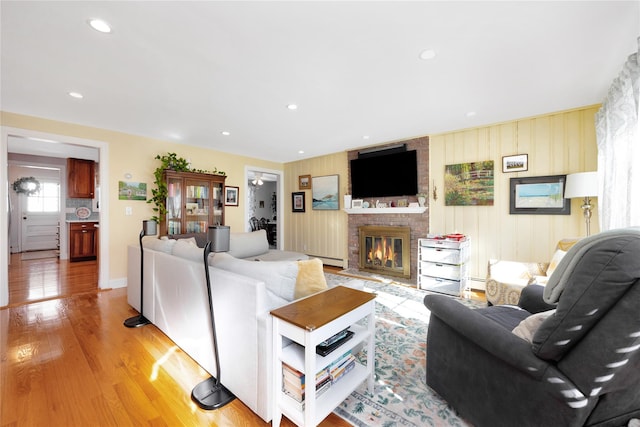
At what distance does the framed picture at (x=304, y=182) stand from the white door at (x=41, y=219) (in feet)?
22.6

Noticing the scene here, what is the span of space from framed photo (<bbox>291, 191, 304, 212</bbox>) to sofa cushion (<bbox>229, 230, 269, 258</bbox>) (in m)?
1.90

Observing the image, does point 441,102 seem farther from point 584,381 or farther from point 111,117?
point 111,117

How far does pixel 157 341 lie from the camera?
231 cm

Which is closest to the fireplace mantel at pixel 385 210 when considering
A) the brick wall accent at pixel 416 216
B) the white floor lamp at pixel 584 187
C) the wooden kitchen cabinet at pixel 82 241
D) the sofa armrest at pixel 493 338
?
the brick wall accent at pixel 416 216

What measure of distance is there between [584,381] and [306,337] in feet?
3.52

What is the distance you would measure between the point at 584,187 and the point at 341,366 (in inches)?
124

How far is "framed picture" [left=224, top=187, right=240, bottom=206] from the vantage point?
5.25 m

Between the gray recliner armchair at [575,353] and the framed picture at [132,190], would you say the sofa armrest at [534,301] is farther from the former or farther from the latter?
the framed picture at [132,190]

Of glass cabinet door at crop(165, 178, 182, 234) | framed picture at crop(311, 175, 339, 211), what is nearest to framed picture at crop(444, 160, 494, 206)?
framed picture at crop(311, 175, 339, 211)

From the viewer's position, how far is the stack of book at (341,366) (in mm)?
1438

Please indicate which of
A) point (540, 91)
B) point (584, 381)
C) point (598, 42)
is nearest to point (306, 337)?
point (584, 381)

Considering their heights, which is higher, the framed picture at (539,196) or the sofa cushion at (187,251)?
the framed picture at (539,196)

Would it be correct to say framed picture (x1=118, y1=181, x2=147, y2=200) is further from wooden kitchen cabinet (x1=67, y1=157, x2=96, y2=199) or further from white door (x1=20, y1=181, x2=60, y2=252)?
white door (x1=20, y1=181, x2=60, y2=252)

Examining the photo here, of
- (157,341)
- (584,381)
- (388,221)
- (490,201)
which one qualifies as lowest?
(157,341)
